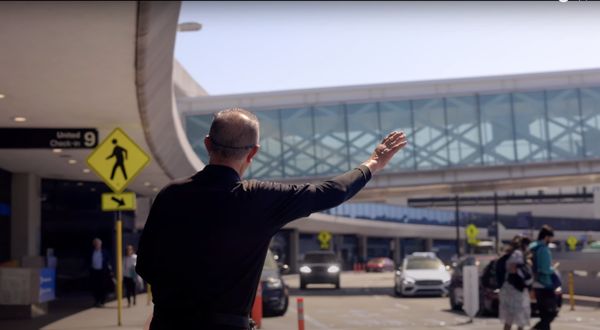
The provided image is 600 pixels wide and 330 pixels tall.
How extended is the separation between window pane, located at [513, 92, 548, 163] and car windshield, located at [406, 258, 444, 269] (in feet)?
30.9

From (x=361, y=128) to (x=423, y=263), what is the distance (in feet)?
34.5

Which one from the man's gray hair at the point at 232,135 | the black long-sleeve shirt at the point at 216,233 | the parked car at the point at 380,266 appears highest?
the man's gray hair at the point at 232,135

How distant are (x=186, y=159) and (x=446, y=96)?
61.1 feet

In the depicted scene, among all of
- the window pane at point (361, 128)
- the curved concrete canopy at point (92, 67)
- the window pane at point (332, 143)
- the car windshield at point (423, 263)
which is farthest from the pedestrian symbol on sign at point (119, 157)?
the window pane at point (361, 128)

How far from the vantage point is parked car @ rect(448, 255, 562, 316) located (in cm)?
1695

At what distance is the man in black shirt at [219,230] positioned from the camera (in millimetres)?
3365

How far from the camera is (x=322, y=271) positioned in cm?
4031

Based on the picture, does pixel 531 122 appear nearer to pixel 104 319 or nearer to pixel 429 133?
pixel 429 133

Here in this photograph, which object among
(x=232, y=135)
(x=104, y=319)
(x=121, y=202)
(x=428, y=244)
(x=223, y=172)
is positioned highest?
(x=121, y=202)

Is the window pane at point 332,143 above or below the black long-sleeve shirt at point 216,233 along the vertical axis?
above

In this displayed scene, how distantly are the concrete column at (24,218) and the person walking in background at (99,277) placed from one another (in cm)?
323

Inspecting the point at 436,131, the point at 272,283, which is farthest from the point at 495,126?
the point at 272,283

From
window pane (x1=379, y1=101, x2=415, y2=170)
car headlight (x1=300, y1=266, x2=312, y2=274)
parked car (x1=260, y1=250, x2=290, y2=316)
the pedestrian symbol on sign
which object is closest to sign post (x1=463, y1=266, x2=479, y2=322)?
parked car (x1=260, y1=250, x2=290, y2=316)

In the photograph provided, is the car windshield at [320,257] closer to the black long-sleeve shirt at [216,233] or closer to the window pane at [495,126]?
the window pane at [495,126]
